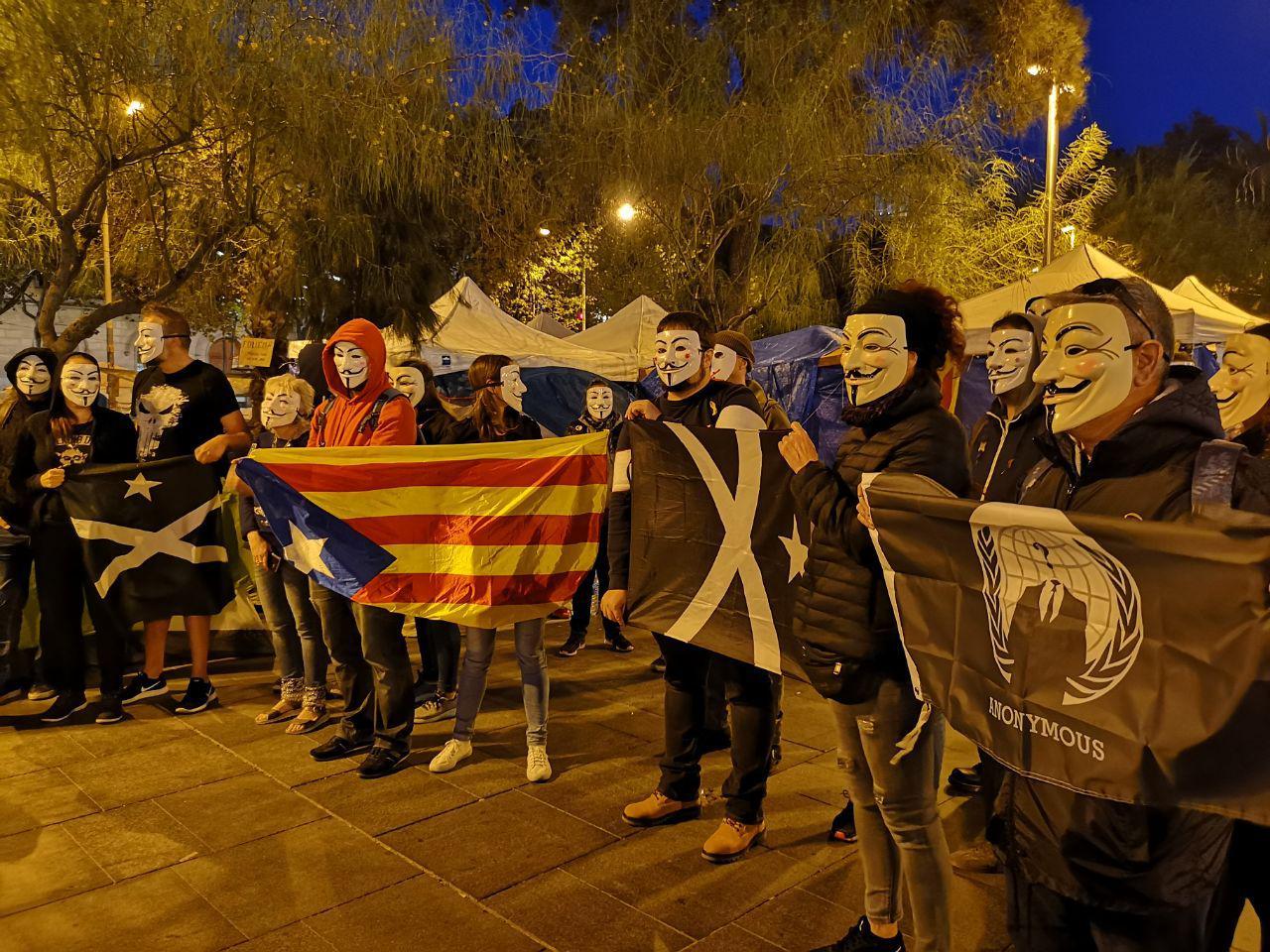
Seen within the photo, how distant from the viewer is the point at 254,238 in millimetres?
13156

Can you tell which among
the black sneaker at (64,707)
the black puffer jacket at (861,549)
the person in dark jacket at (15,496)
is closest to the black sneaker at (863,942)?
the black puffer jacket at (861,549)

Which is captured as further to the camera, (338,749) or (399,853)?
(338,749)

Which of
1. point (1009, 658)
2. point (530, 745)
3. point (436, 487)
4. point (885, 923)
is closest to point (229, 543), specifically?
point (436, 487)

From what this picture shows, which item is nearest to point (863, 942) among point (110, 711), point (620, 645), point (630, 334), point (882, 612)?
point (882, 612)

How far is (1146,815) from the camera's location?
1.85 metres

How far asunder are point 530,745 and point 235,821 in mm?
1310

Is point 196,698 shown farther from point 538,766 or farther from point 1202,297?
point 1202,297

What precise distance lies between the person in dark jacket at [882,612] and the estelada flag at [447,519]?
191cm

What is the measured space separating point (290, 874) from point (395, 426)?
208 cm

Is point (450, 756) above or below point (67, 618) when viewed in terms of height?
below

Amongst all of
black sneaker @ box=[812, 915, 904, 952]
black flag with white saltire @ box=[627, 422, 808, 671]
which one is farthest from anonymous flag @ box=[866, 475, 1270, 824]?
black flag with white saltire @ box=[627, 422, 808, 671]

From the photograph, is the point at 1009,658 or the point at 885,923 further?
the point at 885,923

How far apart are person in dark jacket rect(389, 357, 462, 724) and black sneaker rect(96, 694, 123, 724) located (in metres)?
1.63

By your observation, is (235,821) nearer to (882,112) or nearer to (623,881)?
(623,881)
